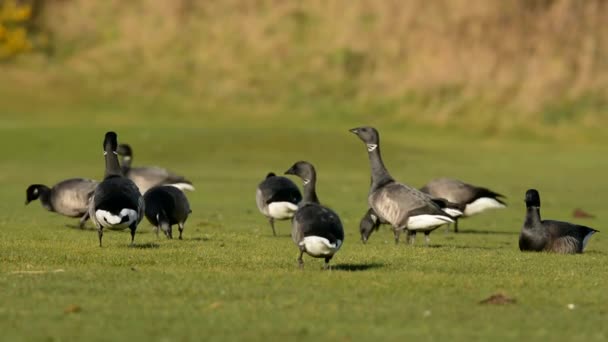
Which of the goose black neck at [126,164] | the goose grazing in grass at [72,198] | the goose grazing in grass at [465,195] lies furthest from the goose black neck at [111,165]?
the goose grazing in grass at [465,195]

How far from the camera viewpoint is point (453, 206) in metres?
23.8

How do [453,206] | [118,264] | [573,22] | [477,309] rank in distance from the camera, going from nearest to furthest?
1. [477,309]
2. [118,264]
3. [453,206]
4. [573,22]

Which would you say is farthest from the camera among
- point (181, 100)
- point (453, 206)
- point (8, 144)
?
point (181, 100)

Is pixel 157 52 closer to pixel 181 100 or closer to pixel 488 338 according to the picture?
pixel 181 100

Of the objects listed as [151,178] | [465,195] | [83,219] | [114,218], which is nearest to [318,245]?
[114,218]

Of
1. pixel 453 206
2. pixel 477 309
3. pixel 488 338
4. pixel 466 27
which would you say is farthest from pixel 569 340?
pixel 466 27

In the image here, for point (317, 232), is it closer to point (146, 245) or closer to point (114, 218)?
point (114, 218)

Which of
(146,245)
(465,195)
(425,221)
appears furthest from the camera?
(465,195)

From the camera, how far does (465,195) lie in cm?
2920

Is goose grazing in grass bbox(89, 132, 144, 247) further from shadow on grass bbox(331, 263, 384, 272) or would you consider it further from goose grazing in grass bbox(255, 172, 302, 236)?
goose grazing in grass bbox(255, 172, 302, 236)

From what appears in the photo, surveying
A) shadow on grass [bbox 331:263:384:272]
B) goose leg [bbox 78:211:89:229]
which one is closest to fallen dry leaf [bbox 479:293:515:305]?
shadow on grass [bbox 331:263:384:272]

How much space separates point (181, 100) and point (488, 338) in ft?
209

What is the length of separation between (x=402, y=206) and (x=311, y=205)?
15.0ft

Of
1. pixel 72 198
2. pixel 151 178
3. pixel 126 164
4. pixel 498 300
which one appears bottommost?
pixel 498 300
